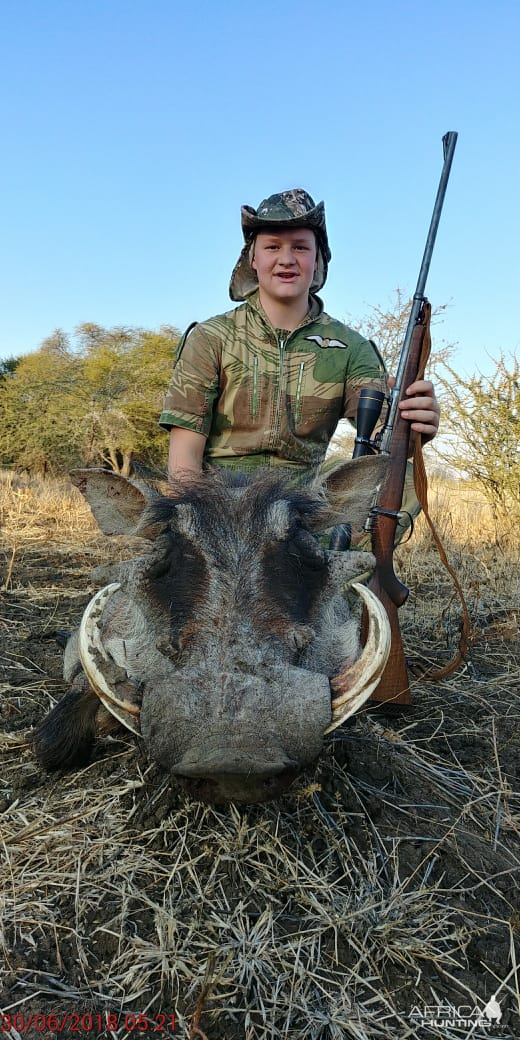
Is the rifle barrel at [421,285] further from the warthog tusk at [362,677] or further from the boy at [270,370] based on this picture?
the warthog tusk at [362,677]

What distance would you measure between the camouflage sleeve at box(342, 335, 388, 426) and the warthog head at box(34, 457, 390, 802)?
4.84ft

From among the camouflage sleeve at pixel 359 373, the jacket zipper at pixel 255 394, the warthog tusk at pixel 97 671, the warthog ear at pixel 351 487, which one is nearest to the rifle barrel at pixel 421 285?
the warthog ear at pixel 351 487

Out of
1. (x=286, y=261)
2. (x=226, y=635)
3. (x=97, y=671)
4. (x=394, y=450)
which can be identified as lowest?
(x=97, y=671)

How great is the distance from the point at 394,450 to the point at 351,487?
61cm

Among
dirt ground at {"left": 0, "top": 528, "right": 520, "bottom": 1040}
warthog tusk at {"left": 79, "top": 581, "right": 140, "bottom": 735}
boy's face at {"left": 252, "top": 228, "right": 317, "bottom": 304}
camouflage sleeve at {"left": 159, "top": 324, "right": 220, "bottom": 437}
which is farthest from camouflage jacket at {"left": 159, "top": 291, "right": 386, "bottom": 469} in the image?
warthog tusk at {"left": 79, "top": 581, "right": 140, "bottom": 735}

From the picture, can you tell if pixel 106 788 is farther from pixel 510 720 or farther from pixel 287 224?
pixel 287 224

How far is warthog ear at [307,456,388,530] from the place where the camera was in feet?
8.18

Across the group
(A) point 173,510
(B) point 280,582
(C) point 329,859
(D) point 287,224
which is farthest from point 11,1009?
(D) point 287,224

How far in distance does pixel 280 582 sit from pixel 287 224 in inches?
102

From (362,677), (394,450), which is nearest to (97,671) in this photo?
(362,677)

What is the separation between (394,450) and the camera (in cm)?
309

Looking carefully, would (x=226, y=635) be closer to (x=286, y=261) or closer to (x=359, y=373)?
(x=359, y=373)

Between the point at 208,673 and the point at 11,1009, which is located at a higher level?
the point at 208,673

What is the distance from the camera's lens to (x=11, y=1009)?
137 centimetres
